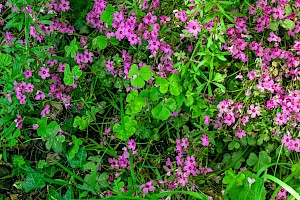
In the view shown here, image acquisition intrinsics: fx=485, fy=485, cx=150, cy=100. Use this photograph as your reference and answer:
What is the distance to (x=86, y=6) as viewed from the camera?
2545 millimetres

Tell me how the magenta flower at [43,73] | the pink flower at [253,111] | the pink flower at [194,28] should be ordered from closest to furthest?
the pink flower at [194,28] → the pink flower at [253,111] → the magenta flower at [43,73]

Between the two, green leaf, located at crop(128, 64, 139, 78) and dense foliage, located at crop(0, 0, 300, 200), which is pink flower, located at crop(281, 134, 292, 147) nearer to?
dense foliage, located at crop(0, 0, 300, 200)

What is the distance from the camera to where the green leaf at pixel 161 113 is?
224 centimetres

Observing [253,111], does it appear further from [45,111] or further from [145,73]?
[45,111]

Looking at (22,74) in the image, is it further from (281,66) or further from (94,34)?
(281,66)

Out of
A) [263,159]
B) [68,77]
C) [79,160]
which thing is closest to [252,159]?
[263,159]

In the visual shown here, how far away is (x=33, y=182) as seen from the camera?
234 centimetres

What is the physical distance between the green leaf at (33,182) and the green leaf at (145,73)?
2.24ft

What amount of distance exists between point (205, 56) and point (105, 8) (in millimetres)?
563

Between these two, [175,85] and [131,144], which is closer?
[175,85]

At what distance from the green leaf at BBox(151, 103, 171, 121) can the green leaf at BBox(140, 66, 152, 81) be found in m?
0.14

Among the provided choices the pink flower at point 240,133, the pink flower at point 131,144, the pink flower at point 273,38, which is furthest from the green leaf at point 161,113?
the pink flower at point 273,38

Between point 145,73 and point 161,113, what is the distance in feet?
0.66

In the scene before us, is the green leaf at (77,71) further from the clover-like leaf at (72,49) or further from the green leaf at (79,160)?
the green leaf at (79,160)
